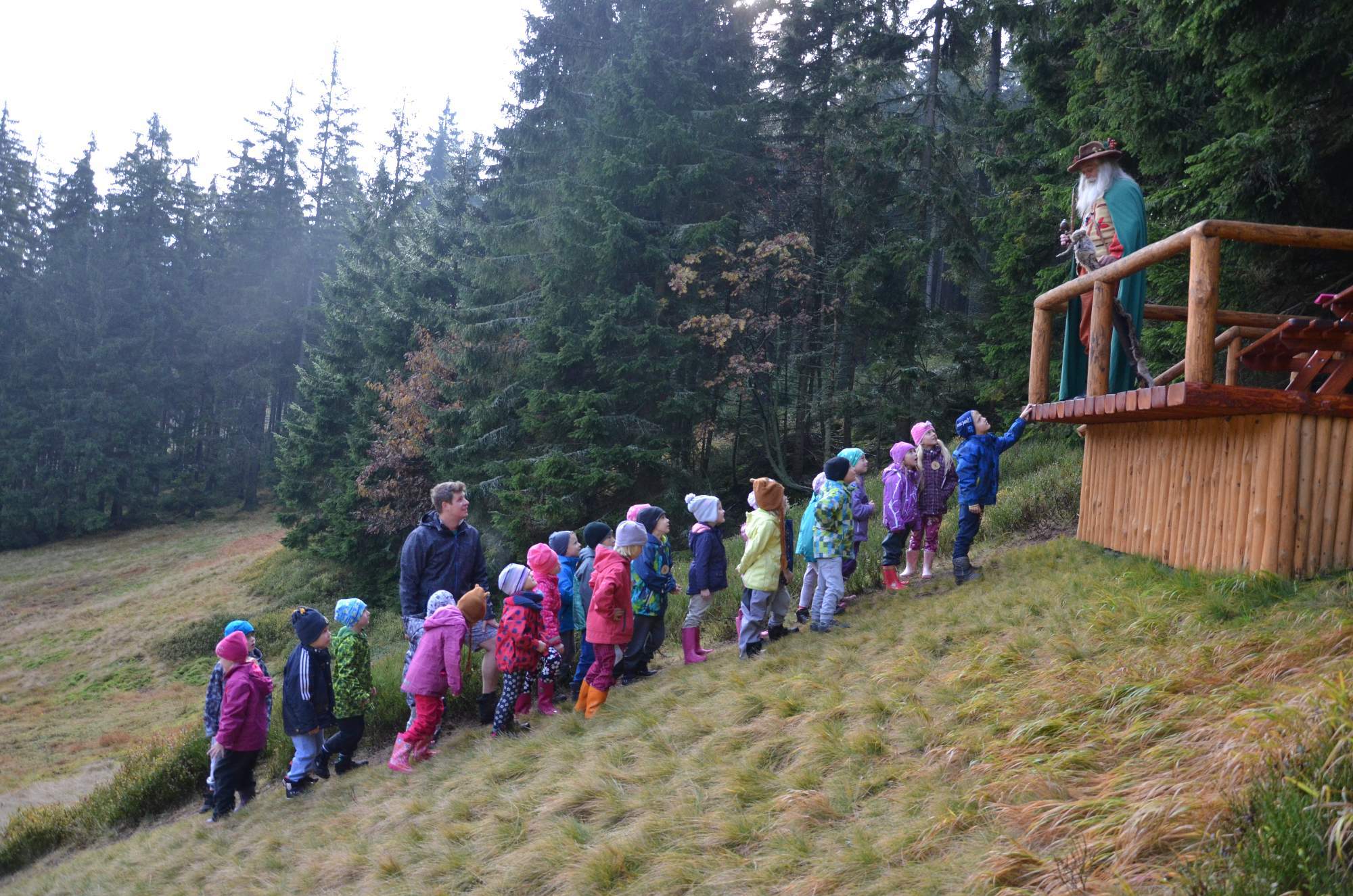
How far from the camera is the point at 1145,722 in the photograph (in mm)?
4191

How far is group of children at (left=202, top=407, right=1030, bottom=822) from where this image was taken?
321 inches

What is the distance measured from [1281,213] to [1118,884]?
8269 millimetres

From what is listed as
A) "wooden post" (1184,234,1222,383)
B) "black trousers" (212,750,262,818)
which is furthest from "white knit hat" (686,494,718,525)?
"black trousers" (212,750,262,818)

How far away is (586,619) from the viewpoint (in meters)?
9.00

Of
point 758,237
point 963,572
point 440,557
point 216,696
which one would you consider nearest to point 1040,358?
point 963,572

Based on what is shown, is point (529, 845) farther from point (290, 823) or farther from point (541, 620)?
point (290, 823)

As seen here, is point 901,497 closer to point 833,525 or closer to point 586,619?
point 833,525

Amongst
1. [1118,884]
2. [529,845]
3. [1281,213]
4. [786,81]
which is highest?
[786,81]

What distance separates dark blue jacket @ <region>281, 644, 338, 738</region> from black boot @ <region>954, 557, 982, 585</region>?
6.23m

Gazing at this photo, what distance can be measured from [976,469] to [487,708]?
211 inches

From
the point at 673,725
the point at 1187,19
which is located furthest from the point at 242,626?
the point at 1187,19

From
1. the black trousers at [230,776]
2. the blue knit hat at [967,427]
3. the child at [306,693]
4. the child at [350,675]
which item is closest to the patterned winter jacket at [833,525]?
the blue knit hat at [967,427]

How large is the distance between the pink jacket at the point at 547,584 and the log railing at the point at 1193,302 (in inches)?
192

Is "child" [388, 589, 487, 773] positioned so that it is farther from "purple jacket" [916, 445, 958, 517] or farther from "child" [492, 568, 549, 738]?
"purple jacket" [916, 445, 958, 517]
